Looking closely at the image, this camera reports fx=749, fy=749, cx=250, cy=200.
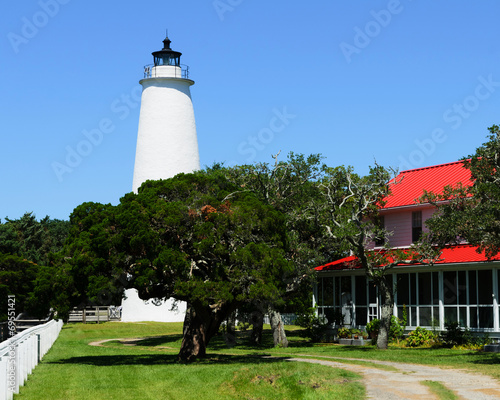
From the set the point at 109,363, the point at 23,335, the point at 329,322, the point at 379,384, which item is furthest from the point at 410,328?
the point at 23,335

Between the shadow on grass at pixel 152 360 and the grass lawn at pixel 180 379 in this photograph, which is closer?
the grass lawn at pixel 180 379

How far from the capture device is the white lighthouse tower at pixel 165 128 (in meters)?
51.3

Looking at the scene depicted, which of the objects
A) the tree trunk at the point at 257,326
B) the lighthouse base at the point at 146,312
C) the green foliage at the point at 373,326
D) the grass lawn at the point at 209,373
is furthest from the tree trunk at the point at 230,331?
the lighthouse base at the point at 146,312

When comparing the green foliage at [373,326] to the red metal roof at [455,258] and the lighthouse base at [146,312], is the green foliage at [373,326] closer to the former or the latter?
the red metal roof at [455,258]

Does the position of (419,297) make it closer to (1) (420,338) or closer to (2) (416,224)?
(1) (420,338)

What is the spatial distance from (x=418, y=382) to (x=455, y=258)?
1498 centimetres

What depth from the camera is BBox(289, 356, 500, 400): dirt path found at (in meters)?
15.7

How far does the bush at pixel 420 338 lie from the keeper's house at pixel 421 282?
0.72 metres

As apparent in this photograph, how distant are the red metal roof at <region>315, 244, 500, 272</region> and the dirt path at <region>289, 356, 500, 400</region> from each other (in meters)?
9.04

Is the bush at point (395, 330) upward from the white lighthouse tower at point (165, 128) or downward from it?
downward

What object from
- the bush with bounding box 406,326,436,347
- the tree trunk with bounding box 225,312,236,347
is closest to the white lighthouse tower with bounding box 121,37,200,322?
the tree trunk with bounding box 225,312,236,347

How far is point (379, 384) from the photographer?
701 inches

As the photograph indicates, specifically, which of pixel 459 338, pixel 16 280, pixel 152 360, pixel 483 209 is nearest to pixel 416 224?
pixel 459 338

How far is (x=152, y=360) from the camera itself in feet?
88.1
